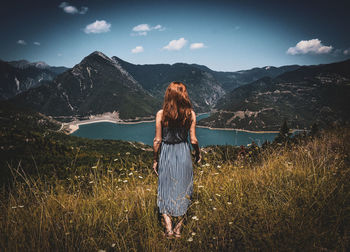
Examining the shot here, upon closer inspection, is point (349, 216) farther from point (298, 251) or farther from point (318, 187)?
point (298, 251)

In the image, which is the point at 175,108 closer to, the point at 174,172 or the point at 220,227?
the point at 174,172

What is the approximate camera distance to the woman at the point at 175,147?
2.53 metres

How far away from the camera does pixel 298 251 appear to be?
1310mm

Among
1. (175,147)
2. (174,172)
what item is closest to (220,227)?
(174,172)

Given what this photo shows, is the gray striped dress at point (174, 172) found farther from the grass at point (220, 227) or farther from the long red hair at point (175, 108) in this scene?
the grass at point (220, 227)

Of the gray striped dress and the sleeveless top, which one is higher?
the sleeveless top

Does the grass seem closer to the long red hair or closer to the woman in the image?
the woman

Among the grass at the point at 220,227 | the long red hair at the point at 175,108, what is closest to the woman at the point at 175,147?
the long red hair at the point at 175,108

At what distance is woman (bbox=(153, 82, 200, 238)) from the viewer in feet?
8.30

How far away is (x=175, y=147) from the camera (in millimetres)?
2709

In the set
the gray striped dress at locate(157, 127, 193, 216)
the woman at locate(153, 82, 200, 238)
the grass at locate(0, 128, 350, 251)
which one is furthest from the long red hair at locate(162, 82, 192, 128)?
the grass at locate(0, 128, 350, 251)

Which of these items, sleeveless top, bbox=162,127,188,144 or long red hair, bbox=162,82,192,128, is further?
sleeveless top, bbox=162,127,188,144

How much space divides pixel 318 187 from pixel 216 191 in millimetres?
1270

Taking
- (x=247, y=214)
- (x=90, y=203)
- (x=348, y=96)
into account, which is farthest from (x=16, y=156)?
(x=348, y=96)
